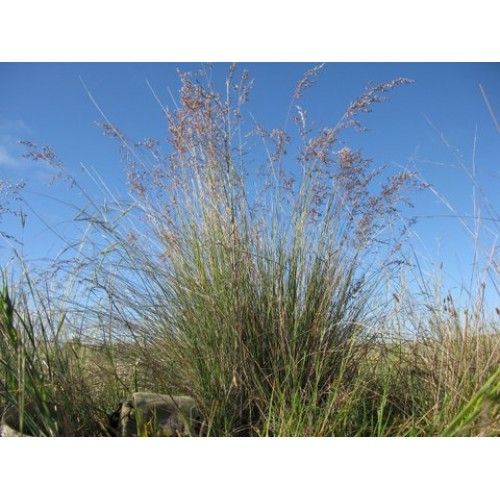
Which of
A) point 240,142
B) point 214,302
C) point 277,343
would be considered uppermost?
point 240,142

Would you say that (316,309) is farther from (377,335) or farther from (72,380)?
(72,380)

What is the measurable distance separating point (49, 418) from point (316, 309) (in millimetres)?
1196

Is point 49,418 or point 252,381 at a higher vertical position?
point 252,381

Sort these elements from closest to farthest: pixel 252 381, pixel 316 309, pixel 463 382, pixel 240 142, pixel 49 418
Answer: pixel 49 418, pixel 463 382, pixel 252 381, pixel 316 309, pixel 240 142

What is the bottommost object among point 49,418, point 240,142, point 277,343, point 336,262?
point 49,418

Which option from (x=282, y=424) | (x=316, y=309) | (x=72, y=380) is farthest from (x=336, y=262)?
(x=72, y=380)

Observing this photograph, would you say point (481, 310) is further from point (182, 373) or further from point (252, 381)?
point (182, 373)

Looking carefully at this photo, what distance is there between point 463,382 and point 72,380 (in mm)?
1600

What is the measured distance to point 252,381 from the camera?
219 cm

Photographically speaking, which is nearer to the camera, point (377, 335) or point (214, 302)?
point (214, 302)

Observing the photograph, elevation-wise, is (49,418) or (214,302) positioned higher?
(214,302)

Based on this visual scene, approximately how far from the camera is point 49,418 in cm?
185

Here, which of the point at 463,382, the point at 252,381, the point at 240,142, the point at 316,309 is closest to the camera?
the point at 463,382

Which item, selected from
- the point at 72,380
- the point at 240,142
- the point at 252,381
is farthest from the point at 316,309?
the point at 72,380
